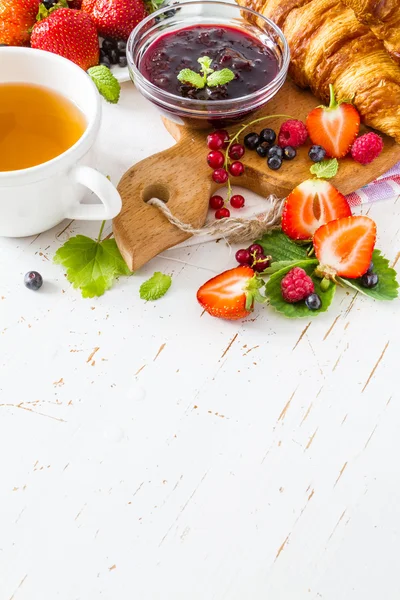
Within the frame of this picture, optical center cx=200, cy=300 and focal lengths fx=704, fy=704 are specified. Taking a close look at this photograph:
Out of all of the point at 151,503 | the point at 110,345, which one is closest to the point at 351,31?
the point at 110,345

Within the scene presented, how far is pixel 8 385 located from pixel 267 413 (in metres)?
0.55

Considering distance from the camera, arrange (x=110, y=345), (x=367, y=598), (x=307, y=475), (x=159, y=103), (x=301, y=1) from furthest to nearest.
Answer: (x=301, y=1), (x=159, y=103), (x=110, y=345), (x=307, y=475), (x=367, y=598)

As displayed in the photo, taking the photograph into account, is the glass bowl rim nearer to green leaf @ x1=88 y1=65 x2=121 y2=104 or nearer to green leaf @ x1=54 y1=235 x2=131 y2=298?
green leaf @ x1=88 y1=65 x2=121 y2=104

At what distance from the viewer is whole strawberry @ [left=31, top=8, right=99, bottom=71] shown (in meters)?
1.97

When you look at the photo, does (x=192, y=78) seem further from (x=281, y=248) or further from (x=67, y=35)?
(x=281, y=248)

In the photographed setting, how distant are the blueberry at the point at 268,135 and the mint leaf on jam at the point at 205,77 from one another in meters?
0.16

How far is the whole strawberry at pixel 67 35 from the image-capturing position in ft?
6.48

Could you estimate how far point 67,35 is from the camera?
1970mm

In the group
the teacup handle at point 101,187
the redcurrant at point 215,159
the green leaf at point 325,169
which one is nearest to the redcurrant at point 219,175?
the redcurrant at point 215,159

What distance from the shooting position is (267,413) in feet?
4.88

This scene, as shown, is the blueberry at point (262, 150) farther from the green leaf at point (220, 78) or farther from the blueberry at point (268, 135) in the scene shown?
the green leaf at point (220, 78)

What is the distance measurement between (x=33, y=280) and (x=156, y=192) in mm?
386

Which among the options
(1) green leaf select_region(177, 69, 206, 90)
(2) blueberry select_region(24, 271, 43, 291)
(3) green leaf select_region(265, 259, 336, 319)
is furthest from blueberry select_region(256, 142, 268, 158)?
(2) blueberry select_region(24, 271, 43, 291)

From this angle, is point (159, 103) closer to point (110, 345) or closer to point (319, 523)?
point (110, 345)
